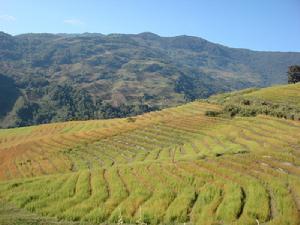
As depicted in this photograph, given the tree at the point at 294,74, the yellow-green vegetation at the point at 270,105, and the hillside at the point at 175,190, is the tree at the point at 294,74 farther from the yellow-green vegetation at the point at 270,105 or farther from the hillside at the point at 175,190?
the hillside at the point at 175,190

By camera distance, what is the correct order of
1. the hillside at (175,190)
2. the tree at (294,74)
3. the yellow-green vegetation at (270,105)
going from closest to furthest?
the hillside at (175,190)
the yellow-green vegetation at (270,105)
the tree at (294,74)

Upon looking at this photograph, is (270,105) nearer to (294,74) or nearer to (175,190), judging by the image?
(175,190)

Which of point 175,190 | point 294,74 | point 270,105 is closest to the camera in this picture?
point 175,190

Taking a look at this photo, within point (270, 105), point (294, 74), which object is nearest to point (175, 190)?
point (270, 105)

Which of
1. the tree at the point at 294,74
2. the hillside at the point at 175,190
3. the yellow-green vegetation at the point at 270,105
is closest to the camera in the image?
the hillside at the point at 175,190

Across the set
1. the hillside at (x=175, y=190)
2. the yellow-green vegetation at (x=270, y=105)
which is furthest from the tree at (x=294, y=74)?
the hillside at (x=175, y=190)

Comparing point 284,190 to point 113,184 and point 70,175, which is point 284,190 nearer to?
point 113,184

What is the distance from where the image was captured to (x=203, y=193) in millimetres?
24906

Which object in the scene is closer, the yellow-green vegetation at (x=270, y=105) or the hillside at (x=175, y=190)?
the hillside at (x=175, y=190)

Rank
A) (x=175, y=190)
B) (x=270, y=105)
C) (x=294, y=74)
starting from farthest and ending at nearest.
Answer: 1. (x=294, y=74)
2. (x=270, y=105)
3. (x=175, y=190)

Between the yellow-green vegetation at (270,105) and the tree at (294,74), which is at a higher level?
the tree at (294,74)

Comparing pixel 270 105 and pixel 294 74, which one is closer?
Result: pixel 270 105

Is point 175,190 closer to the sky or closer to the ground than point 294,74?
closer to the ground

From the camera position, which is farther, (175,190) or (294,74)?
(294,74)
